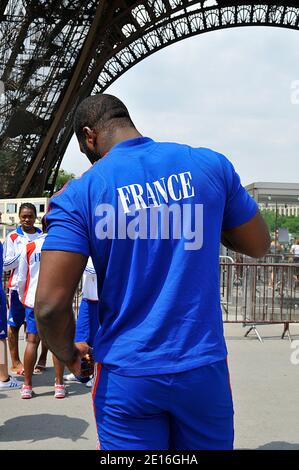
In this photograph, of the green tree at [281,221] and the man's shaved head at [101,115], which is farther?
the green tree at [281,221]

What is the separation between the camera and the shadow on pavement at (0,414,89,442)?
4640 mm

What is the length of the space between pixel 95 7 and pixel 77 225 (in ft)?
122

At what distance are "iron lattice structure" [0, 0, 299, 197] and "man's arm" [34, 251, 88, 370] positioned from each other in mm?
29632

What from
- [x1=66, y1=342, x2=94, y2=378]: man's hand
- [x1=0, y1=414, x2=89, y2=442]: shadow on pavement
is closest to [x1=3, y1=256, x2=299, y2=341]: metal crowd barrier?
[x1=0, y1=414, x2=89, y2=442]: shadow on pavement

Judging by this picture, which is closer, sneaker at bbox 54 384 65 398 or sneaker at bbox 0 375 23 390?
sneaker at bbox 54 384 65 398

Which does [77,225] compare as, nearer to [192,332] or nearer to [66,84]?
[192,332]

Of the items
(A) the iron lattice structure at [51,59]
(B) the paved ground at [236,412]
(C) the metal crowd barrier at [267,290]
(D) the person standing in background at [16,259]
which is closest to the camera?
(B) the paved ground at [236,412]

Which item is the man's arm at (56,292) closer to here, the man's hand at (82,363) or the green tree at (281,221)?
the man's hand at (82,363)

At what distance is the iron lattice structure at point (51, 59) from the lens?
30906 millimetres

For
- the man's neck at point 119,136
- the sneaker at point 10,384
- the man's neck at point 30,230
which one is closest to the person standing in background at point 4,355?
the sneaker at point 10,384

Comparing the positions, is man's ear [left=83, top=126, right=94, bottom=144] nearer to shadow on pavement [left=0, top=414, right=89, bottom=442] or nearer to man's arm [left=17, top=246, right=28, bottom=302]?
shadow on pavement [left=0, top=414, right=89, bottom=442]

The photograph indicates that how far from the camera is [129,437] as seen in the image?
187 cm

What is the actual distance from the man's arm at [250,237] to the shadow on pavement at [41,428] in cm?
288

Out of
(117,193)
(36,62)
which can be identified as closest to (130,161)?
(117,193)
